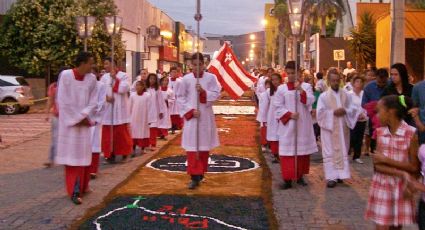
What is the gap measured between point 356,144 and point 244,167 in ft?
8.42

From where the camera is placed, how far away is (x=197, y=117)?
944 centimetres

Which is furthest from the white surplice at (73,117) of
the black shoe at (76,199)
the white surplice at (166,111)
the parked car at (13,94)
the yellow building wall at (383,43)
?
the yellow building wall at (383,43)

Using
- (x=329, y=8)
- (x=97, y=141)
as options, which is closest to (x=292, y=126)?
(x=97, y=141)

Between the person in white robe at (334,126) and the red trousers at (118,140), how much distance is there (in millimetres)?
3964

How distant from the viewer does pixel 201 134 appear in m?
9.50

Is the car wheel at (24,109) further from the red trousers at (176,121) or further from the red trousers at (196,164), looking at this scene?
the red trousers at (196,164)

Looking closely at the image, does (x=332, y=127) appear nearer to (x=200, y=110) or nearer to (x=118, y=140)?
(x=200, y=110)

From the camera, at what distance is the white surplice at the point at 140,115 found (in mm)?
13422

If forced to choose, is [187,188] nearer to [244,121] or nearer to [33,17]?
[244,121]

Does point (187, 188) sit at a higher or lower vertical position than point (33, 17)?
lower

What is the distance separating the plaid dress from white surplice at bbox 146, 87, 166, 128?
954cm

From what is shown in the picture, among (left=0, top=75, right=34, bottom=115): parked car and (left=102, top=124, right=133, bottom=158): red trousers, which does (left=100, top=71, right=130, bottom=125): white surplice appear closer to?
(left=102, top=124, right=133, bottom=158): red trousers

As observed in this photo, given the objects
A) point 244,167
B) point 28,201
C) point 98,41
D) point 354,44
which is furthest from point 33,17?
point 28,201

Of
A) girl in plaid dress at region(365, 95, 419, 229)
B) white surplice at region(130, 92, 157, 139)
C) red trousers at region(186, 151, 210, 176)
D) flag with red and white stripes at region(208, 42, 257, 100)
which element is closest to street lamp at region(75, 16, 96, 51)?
white surplice at region(130, 92, 157, 139)
